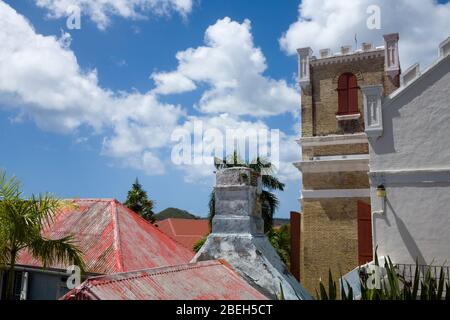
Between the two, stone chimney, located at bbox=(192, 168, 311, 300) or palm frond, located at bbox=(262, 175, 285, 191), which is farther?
palm frond, located at bbox=(262, 175, 285, 191)

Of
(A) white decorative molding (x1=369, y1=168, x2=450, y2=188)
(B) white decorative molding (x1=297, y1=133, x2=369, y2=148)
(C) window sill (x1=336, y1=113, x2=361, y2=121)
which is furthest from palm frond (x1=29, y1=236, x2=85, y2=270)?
(C) window sill (x1=336, y1=113, x2=361, y2=121)

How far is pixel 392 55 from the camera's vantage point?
55.3ft

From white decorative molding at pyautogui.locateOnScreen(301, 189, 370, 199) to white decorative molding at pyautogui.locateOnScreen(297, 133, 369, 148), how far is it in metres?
2.01

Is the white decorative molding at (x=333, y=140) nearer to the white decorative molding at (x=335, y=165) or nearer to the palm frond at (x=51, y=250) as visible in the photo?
the white decorative molding at (x=335, y=165)

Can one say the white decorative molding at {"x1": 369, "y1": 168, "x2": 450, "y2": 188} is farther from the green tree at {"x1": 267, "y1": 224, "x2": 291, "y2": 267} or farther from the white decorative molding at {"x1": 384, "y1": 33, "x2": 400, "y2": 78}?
the green tree at {"x1": 267, "y1": 224, "x2": 291, "y2": 267}

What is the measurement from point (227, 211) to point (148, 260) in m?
6.39

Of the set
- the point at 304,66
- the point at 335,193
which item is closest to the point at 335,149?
the point at 335,193

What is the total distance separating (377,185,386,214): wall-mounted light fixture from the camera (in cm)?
1068

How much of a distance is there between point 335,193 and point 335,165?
1.10 meters

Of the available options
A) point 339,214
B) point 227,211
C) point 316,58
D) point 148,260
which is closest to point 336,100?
point 316,58

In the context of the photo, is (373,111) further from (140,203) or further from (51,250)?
(140,203)

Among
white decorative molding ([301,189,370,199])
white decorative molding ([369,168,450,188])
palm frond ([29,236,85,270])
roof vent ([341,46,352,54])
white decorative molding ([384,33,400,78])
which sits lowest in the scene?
palm frond ([29,236,85,270])
